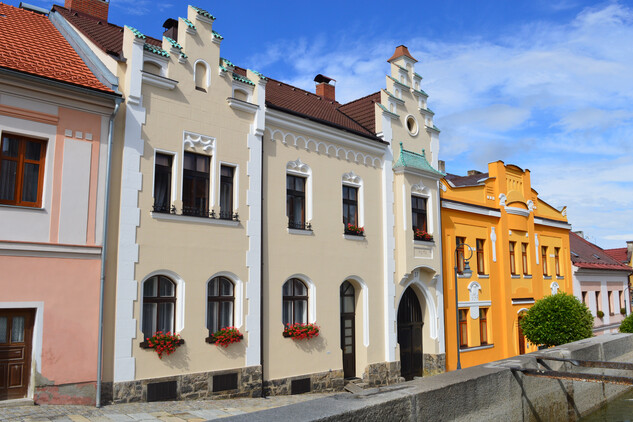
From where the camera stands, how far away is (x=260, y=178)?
605 inches

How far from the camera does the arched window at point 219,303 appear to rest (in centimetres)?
1388

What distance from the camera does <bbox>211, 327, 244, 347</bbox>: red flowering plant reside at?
44.6 ft

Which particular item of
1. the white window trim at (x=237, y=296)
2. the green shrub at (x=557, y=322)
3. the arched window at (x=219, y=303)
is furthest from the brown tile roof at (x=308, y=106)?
the green shrub at (x=557, y=322)

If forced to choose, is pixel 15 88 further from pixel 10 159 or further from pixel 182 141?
pixel 182 141

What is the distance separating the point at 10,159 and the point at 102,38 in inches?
193

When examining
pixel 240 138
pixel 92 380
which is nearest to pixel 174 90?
pixel 240 138

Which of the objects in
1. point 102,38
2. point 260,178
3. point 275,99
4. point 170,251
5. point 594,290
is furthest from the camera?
point 594,290

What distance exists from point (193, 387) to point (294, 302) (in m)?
4.26

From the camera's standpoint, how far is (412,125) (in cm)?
2123

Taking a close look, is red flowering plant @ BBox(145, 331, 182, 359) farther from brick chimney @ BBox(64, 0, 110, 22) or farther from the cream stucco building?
brick chimney @ BBox(64, 0, 110, 22)

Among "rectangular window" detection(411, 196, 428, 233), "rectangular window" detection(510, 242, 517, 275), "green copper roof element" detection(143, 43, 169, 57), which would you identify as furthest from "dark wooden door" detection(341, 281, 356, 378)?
"rectangular window" detection(510, 242, 517, 275)

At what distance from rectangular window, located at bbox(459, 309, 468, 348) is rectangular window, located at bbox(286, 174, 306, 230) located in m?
9.60

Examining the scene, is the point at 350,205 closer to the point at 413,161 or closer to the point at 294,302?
the point at 413,161

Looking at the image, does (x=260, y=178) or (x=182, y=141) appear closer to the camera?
(x=182, y=141)
